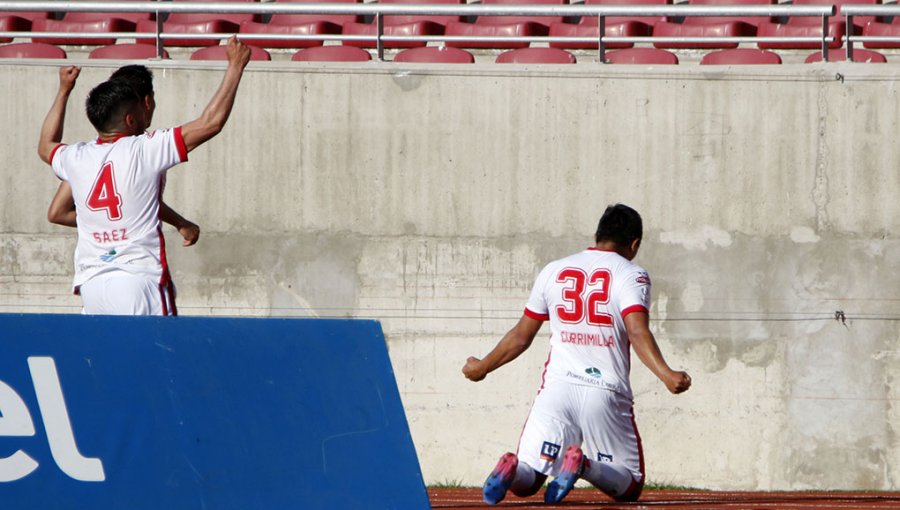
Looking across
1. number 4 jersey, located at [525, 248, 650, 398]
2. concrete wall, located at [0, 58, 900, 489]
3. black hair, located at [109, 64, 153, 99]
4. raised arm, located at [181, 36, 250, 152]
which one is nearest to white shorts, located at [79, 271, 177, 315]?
raised arm, located at [181, 36, 250, 152]

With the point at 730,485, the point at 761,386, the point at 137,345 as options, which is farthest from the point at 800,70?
the point at 137,345

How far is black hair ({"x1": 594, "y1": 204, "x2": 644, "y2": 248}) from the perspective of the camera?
263 inches

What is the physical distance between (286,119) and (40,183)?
209cm

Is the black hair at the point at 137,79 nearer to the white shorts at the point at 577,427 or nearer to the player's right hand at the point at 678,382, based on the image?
the white shorts at the point at 577,427

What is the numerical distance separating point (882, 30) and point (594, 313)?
7614 mm

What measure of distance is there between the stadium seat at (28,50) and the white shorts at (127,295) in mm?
7559

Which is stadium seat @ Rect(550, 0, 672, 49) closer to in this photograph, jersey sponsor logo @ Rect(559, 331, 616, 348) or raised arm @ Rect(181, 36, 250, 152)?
jersey sponsor logo @ Rect(559, 331, 616, 348)

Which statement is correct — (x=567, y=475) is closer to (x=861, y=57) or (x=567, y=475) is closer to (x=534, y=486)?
(x=534, y=486)

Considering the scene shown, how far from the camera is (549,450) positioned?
654 cm

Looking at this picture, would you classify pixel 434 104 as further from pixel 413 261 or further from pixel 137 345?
pixel 137 345

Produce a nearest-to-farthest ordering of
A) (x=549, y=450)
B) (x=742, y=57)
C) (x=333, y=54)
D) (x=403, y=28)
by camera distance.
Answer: (x=549, y=450)
(x=742, y=57)
(x=333, y=54)
(x=403, y=28)

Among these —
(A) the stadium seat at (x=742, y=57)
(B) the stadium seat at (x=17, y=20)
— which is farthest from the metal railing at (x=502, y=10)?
(B) the stadium seat at (x=17, y=20)

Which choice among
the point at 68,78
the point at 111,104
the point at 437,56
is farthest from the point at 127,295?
the point at 437,56

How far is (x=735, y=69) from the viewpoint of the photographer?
34.8 ft
